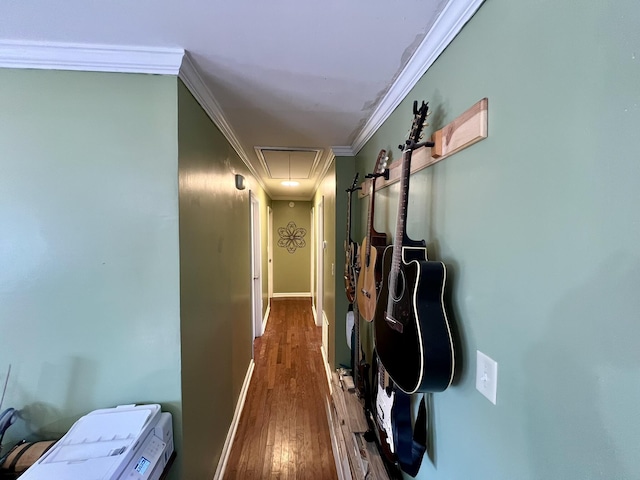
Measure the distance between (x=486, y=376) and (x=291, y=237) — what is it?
5.34 meters

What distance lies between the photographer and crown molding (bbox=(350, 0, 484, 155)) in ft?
2.54

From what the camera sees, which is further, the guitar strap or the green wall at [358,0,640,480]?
the guitar strap

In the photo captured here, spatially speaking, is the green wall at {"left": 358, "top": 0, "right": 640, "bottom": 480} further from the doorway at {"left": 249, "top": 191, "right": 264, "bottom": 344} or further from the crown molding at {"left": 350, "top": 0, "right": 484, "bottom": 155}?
the doorway at {"left": 249, "top": 191, "right": 264, "bottom": 344}

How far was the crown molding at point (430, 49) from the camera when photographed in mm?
775

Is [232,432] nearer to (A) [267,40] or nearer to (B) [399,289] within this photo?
(B) [399,289]

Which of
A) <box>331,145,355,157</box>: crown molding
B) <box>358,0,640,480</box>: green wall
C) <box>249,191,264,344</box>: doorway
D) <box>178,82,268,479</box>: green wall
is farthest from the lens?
<box>249,191,264,344</box>: doorway

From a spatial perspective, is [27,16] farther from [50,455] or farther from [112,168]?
[50,455]

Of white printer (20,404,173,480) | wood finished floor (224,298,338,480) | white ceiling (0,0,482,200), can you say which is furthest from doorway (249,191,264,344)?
white printer (20,404,173,480)

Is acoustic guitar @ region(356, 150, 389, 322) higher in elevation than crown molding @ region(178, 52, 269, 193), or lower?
lower

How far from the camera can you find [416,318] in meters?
0.81

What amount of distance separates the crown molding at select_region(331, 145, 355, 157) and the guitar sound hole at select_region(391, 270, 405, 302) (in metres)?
1.60

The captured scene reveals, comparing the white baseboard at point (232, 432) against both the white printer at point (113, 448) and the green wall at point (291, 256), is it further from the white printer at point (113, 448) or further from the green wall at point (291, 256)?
the green wall at point (291, 256)

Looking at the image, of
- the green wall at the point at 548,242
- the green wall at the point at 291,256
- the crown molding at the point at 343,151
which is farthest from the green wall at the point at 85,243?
the green wall at the point at 291,256

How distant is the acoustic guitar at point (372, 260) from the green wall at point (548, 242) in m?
0.50
